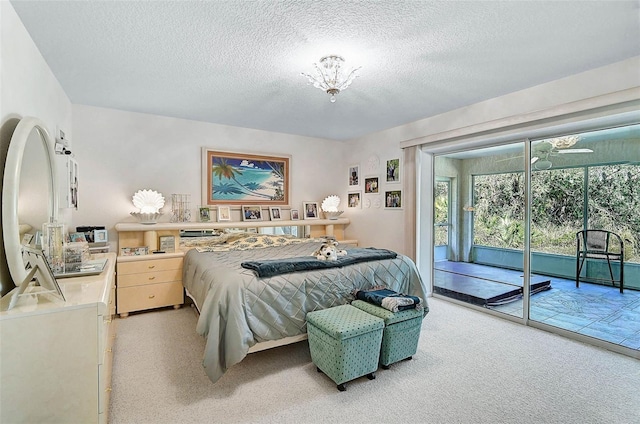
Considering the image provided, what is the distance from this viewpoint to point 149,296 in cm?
365

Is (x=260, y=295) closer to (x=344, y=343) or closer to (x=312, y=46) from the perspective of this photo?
(x=344, y=343)

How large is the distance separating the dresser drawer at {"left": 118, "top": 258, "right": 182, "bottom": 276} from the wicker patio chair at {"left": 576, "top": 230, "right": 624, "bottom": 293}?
439cm

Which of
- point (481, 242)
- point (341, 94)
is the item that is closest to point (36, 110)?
point (341, 94)

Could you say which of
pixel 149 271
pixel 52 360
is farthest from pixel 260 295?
pixel 149 271

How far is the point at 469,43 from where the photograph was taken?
228 centimetres

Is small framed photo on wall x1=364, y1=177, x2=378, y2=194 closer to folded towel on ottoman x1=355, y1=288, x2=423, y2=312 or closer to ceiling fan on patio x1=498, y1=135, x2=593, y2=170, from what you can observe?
ceiling fan on patio x1=498, y1=135, x2=593, y2=170

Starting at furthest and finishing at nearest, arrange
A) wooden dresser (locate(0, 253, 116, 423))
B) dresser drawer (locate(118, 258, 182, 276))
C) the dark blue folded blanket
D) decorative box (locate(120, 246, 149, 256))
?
decorative box (locate(120, 246, 149, 256)), dresser drawer (locate(118, 258, 182, 276)), the dark blue folded blanket, wooden dresser (locate(0, 253, 116, 423))

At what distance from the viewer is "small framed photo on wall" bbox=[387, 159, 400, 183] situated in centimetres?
458

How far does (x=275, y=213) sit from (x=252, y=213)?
0.38m

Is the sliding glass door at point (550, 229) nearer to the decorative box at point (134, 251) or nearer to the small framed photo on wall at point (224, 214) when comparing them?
the small framed photo on wall at point (224, 214)

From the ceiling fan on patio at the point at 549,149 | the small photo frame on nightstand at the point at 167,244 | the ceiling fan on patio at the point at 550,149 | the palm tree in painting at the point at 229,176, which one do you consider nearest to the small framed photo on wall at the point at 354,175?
the palm tree in painting at the point at 229,176

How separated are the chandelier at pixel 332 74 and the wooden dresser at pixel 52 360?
2.14m

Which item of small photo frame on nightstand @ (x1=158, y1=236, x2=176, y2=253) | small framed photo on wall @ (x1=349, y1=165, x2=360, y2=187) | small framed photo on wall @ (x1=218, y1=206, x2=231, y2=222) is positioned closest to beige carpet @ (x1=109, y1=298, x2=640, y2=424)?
small photo frame on nightstand @ (x1=158, y1=236, x2=176, y2=253)

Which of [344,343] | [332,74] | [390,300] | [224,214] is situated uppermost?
[332,74]
